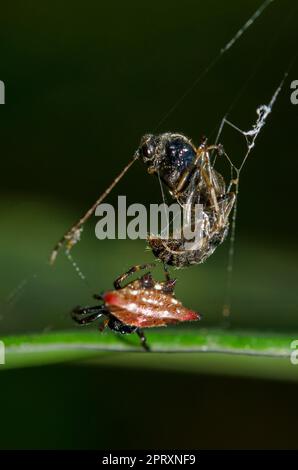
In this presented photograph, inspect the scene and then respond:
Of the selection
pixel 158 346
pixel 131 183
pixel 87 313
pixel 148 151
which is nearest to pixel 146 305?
pixel 158 346

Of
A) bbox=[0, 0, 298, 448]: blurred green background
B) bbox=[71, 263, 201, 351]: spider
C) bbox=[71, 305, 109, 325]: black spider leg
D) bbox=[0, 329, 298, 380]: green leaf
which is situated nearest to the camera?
bbox=[0, 329, 298, 380]: green leaf

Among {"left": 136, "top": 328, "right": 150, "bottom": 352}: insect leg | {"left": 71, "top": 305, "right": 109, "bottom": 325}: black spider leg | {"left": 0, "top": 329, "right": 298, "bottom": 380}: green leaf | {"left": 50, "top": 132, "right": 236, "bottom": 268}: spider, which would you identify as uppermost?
{"left": 50, "top": 132, "right": 236, "bottom": 268}: spider

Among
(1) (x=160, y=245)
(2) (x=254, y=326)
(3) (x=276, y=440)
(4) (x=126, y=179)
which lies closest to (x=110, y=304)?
(1) (x=160, y=245)

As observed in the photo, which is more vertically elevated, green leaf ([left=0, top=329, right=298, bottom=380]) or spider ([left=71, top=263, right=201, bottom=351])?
spider ([left=71, top=263, right=201, bottom=351])

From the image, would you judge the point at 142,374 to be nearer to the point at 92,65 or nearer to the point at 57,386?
the point at 57,386

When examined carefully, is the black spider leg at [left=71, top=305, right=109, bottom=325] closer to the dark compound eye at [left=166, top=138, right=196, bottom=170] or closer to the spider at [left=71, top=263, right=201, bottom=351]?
the spider at [left=71, top=263, right=201, bottom=351]

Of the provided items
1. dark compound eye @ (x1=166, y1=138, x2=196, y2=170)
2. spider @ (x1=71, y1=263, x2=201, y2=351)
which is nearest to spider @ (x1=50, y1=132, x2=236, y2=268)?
dark compound eye @ (x1=166, y1=138, x2=196, y2=170)

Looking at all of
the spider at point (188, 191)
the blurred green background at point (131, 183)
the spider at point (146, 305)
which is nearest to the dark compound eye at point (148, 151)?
the spider at point (188, 191)
